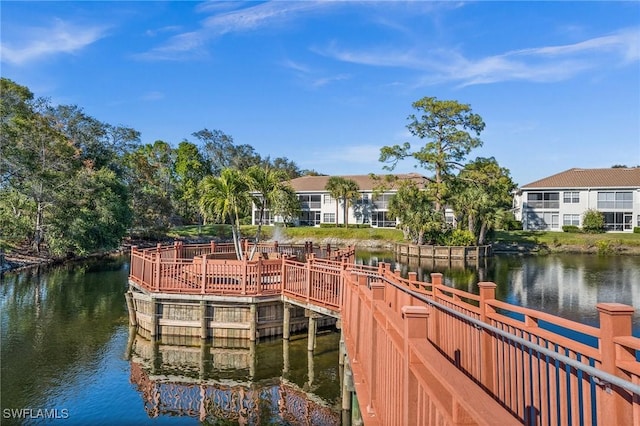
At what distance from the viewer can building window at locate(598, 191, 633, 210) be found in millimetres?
50281

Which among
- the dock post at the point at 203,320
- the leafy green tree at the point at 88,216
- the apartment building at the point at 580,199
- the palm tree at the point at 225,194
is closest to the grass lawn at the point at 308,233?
the leafy green tree at the point at 88,216

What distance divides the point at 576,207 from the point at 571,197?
1337 millimetres

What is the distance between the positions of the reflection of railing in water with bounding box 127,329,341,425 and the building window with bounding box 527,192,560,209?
50.5 metres

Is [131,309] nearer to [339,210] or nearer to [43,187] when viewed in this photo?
[43,187]

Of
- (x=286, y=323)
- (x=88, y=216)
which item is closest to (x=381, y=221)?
(x=88, y=216)

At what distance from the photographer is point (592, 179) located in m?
53.8

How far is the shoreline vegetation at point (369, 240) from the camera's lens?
36.3 meters

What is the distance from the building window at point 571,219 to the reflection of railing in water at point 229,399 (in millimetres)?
50689

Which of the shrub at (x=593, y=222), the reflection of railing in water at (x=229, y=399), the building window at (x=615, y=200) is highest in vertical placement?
the building window at (x=615, y=200)

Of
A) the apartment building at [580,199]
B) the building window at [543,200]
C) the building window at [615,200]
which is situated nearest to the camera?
the building window at [615,200]

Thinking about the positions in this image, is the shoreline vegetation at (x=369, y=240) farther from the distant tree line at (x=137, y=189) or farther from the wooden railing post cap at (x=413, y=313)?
the wooden railing post cap at (x=413, y=313)

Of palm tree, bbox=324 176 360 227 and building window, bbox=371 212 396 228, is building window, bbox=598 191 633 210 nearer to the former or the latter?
building window, bbox=371 212 396 228

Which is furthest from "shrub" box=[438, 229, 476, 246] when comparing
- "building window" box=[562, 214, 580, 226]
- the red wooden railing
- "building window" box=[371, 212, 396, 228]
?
the red wooden railing

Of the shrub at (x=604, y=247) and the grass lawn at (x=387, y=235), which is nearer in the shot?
the shrub at (x=604, y=247)
